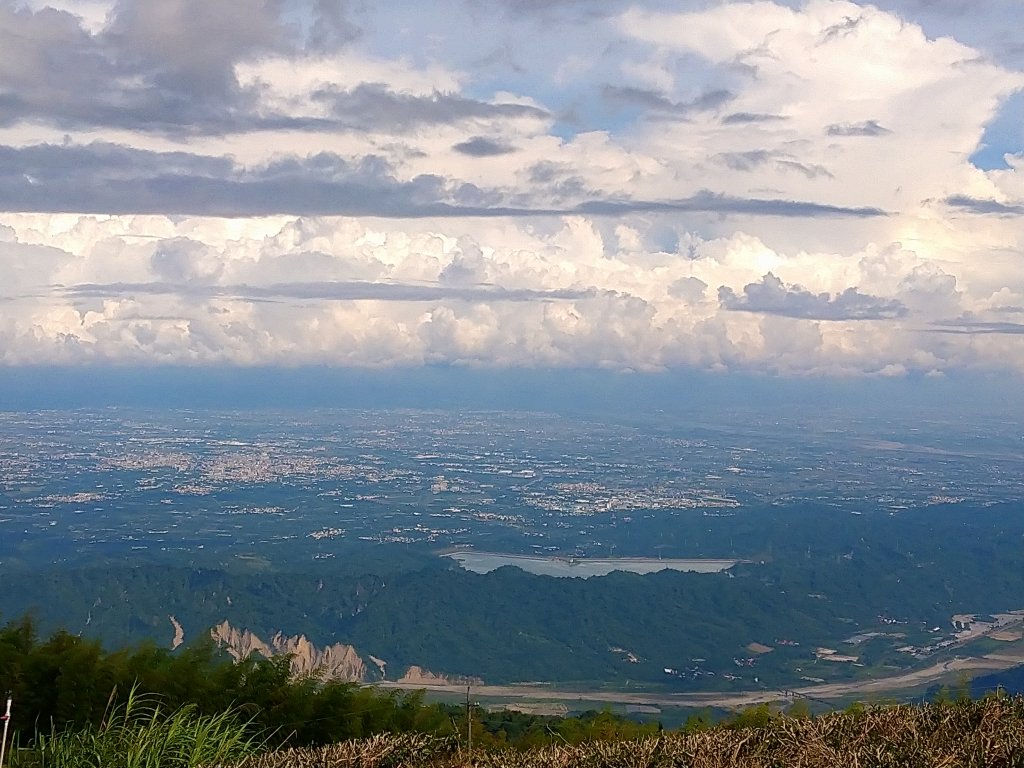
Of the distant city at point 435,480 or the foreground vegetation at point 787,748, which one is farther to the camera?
the distant city at point 435,480

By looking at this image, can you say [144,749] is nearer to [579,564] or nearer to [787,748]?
[787,748]

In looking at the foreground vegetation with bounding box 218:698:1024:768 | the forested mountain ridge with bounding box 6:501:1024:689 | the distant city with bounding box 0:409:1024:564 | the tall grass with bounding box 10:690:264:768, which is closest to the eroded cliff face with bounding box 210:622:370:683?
the forested mountain ridge with bounding box 6:501:1024:689

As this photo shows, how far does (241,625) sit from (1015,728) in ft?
162

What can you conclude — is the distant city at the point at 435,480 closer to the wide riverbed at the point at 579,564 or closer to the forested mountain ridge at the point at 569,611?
the wide riverbed at the point at 579,564

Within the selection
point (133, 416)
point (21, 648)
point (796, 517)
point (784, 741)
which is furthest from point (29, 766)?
point (133, 416)

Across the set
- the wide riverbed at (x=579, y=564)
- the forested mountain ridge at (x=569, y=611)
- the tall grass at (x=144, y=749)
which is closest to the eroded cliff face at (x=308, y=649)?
the forested mountain ridge at (x=569, y=611)

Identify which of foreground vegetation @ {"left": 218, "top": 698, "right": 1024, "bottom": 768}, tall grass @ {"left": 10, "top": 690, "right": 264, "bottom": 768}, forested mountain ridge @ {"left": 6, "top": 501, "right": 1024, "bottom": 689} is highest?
foreground vegetation @ {"left": 218, "top": 698, "right": 1024, "bottom": 768}

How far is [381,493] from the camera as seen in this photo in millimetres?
96000

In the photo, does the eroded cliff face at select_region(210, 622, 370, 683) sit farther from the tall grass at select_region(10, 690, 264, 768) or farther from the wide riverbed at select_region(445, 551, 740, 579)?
the tall grass at select_region(10, 690, 264, 768)

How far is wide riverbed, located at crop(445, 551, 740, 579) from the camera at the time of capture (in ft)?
235

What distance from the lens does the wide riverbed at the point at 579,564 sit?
71.5 m

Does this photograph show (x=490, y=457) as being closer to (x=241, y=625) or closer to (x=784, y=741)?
(x=241, y=625)

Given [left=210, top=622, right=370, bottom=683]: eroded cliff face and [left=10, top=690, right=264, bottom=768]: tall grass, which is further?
[left=210, top=622, right=370, bottom=683]: eroded cliff face

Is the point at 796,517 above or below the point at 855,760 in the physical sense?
below
